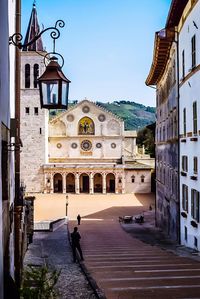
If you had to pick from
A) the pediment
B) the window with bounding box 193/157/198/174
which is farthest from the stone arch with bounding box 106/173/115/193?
the window with bounding box 193/157/198/174

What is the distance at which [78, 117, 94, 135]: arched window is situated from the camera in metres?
63.2

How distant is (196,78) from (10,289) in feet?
39.8

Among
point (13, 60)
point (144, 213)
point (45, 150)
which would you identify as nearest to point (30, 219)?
point (13, 60)

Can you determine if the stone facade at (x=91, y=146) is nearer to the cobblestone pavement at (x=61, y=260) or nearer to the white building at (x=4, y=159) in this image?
the cobblestone pavement at (x=61, y=260)

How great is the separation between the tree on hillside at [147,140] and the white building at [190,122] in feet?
177

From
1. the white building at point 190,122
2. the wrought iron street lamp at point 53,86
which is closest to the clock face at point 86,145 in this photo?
the white building at point 190,122

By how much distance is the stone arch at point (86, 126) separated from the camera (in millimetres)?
63250

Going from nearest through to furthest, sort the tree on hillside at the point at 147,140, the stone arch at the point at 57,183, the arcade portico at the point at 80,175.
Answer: the arcade portico at the point at 80,175, the stone arch at the point at 57,183, the tree on hillside at the point at 147,140

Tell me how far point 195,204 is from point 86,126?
4716cm

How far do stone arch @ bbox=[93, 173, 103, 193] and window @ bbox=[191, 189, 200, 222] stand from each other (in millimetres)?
44407

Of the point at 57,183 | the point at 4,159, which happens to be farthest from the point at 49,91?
the point at 57,183

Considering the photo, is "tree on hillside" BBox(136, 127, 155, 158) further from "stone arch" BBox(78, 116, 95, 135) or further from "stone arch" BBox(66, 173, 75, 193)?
"stone arch" BBox(66, 173, 75, 193)

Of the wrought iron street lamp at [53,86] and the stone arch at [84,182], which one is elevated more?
the wrought iron street lamp at [53,86]

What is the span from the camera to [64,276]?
12.1 metres
